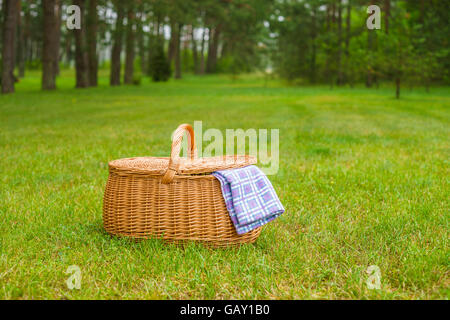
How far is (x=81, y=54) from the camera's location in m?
24.0

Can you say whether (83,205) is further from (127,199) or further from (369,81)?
(369,81)

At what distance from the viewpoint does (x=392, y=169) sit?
5.35 meters

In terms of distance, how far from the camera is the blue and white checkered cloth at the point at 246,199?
9.40 feet

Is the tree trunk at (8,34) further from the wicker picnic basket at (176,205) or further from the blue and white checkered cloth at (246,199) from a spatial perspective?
the blue and white checkered cloth at (246,199)

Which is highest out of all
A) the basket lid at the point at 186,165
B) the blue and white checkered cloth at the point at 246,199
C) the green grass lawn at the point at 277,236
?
the basket lid at the point at 186,165

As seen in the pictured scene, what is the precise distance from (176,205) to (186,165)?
28cm

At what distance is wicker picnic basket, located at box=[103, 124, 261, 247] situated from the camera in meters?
2.88

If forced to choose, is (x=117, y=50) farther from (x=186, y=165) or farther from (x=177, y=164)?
(x=177, y=164)

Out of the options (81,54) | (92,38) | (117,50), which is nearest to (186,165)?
(92,38)

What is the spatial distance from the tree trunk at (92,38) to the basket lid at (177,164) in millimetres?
21139

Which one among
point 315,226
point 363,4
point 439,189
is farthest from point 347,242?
point 363,4

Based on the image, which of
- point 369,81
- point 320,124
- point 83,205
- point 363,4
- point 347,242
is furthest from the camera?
point 363,4

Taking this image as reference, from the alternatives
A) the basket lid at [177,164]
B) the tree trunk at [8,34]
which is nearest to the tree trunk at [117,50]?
the tree trunk at [8,34]
